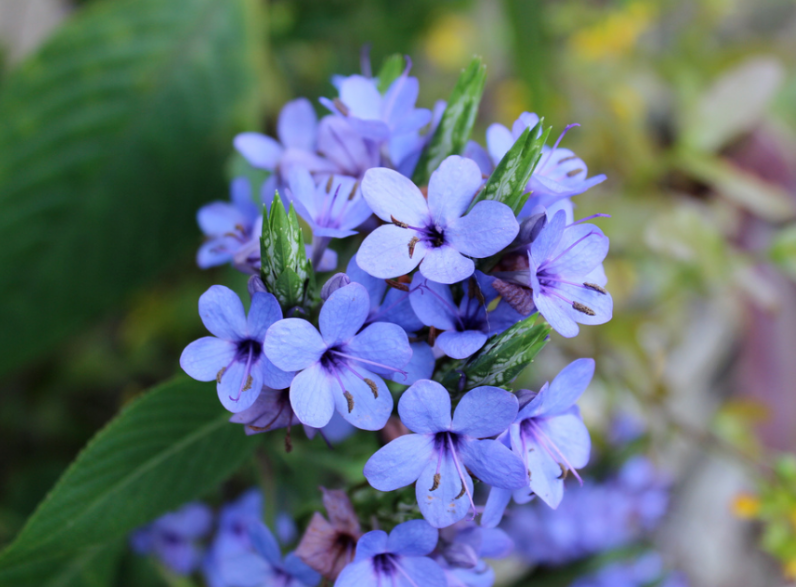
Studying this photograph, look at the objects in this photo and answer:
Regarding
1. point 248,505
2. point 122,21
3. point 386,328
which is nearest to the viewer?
point 386,328

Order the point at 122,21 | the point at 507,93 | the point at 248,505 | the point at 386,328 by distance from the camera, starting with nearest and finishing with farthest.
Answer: the point at 386,328, the point at 248,505, the point at 122,21, the point at 507,93

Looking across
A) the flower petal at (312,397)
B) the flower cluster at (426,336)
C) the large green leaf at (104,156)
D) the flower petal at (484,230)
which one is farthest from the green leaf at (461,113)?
the large green leaf at (104,156)

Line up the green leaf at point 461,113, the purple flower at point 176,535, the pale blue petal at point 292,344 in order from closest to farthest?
1. the pale blue petal at point 292,344
2. the green leaf at point 461,113
3. the purple flower at point 176,535

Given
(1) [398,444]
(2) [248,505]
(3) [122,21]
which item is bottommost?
(2) [248,505]

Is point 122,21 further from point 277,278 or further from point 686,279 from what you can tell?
point 686,279

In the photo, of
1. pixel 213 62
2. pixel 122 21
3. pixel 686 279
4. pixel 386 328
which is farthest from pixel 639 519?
pixel 122 21

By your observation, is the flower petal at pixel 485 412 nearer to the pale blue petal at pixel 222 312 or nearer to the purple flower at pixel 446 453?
the purple flower at pixel 446 453
